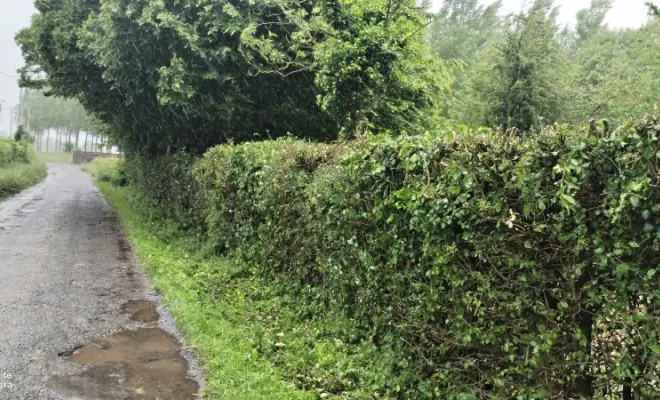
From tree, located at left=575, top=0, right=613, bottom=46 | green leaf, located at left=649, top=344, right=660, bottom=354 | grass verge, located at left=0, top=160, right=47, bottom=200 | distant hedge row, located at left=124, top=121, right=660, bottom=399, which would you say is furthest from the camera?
tree, located at left=575, top=0, right=613, bottom=46

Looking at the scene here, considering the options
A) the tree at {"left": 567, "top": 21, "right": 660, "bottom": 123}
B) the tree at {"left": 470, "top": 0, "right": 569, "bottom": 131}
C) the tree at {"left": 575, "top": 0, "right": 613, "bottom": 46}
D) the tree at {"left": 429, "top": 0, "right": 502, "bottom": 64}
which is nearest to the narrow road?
the tree at {"left": 567, "top": 21, "right": 660, "bottom": 123}

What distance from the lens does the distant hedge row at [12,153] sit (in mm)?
32344

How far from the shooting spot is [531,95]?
808 inches

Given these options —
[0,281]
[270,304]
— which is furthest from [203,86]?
[270,304]

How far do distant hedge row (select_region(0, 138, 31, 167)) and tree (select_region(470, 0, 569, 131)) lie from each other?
94.9 feet

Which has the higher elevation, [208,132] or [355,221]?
[208,132]

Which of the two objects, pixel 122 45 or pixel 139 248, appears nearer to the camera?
pixel 139 248

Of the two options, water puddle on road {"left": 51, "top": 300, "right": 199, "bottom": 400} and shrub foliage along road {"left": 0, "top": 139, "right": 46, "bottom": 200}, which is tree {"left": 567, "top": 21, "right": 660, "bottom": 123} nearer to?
water puddle on road {"left": 51, "top": 300, "right": 199, "bottom": 400}

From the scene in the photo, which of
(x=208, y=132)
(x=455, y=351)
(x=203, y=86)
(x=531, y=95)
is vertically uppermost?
(x=531, y=95)

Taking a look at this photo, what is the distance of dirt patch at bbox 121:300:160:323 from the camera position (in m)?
6.92

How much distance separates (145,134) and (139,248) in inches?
348

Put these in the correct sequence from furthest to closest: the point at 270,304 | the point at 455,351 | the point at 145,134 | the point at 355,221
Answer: the point at 145,134, the point at 270,304, the point at 355,221, the point at 455,351

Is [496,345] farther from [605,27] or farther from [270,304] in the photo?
[605,27]

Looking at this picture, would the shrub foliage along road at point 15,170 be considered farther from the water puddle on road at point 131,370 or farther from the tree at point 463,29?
the tree at point 463,29
